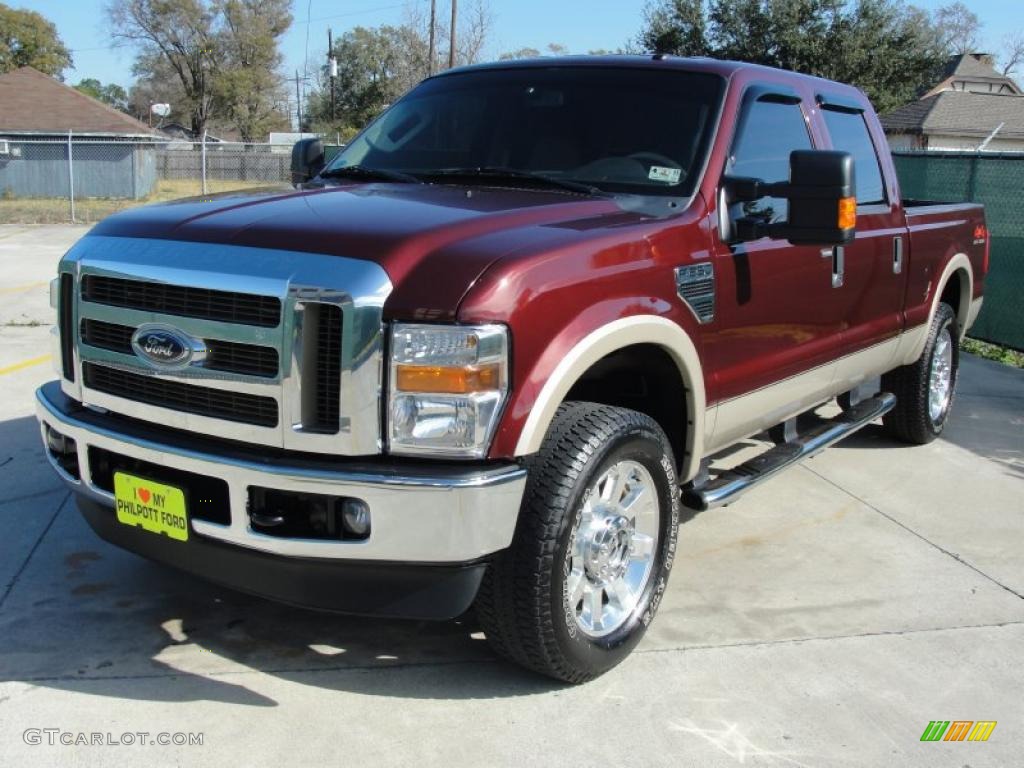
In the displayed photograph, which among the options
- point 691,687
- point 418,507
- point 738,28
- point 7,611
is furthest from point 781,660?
point 738,28

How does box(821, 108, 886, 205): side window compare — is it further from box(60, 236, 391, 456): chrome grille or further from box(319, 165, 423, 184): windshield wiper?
box(60, 236, 391, 456): chrome grille

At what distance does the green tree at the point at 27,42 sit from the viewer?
60.7 meters

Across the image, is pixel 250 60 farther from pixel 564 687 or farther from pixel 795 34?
pixel 564 687

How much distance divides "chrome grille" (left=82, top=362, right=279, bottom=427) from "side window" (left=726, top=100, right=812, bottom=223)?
6.55 feet

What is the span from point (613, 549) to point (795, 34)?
34520 millimetres

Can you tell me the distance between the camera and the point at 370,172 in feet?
14.3

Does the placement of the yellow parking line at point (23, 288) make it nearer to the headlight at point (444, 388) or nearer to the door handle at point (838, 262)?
the door handle at point (838, 262)

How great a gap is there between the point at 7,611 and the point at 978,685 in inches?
137

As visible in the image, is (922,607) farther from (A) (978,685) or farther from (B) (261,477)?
(B) (261,477)

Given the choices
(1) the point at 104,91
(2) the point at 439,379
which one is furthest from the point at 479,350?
(1) the point at 104,91

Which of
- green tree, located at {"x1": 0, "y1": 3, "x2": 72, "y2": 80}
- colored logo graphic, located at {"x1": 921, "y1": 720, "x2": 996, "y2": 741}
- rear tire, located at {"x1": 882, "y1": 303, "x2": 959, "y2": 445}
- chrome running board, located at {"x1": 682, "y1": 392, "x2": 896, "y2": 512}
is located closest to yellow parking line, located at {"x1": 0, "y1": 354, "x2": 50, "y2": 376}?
chrome running board, located at {"x1": 682, "y1": 392, "x2": 896, "y2": 512}

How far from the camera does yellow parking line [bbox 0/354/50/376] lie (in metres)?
7.54

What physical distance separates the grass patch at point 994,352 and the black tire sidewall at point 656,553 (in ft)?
23.7

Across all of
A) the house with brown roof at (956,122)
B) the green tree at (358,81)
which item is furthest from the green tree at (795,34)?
the green tree at (358,81)
